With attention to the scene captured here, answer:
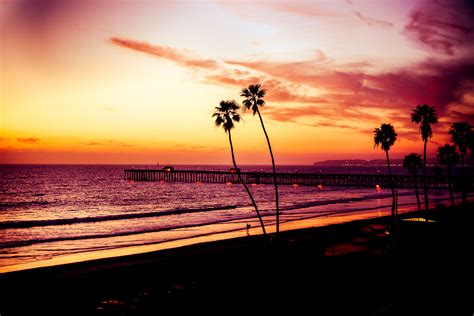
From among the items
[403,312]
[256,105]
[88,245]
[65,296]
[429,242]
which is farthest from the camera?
[256,105]

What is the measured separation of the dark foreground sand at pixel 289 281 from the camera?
12261 millimetres

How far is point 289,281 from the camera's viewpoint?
14.9 metres

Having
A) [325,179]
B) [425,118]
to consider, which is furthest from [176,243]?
[325,179]

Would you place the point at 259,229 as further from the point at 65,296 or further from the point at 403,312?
the point at 403,312

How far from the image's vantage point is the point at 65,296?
1470 centimetres

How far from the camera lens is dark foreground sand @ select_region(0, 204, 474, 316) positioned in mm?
12261

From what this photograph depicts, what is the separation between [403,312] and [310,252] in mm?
6134

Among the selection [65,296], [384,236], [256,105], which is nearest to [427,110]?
[256,105]

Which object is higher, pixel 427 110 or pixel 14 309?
pixel 427 110

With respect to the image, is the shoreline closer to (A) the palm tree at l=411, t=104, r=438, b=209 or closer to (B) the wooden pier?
(A) the palm tree at l=411, t=104, r=438, b=209

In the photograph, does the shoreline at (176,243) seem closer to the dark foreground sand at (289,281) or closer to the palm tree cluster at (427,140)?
the dark foreground sand at (289,281)

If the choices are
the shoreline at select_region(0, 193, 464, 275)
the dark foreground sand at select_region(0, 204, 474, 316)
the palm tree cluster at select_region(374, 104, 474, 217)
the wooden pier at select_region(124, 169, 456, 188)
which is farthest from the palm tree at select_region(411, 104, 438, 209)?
the wooden pier at select_region(124, 169, 456, 188)

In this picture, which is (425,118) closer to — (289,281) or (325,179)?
(289,281)

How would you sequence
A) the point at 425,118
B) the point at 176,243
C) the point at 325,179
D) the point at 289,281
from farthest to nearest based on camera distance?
the point at 325,179
the point at 425,118
the point at 176,243
the point at 289,281
